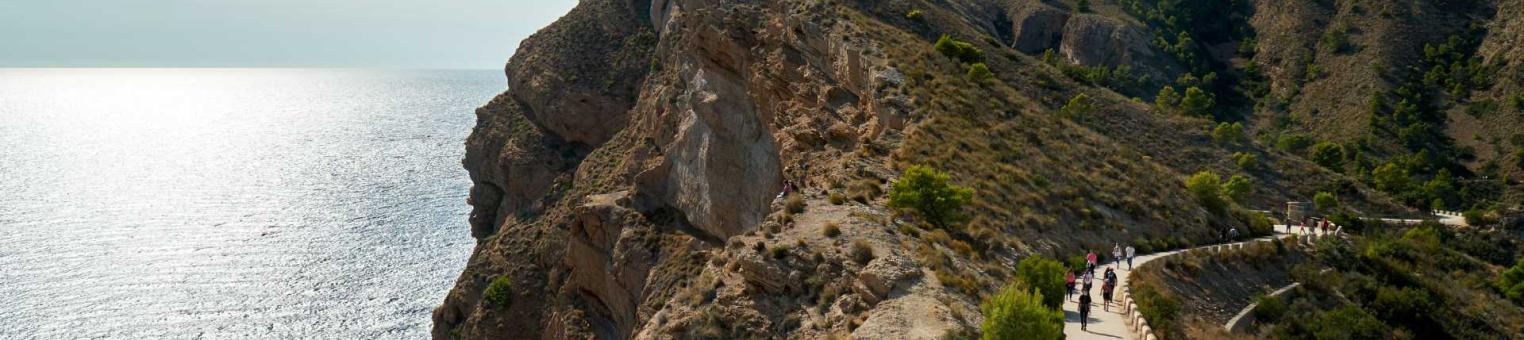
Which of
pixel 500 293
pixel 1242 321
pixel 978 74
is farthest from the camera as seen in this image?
pixel 500 293

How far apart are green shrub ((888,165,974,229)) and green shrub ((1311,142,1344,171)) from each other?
56.9 m

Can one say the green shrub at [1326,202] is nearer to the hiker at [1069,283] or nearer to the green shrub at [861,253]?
the hiker at [1069,283]

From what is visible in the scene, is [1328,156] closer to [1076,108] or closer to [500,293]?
[1076,108]

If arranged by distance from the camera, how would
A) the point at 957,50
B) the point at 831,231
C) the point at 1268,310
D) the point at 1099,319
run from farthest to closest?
the point at 957,50 < the point at 1268,310 < the point at 831,231 < the point at 1099,319

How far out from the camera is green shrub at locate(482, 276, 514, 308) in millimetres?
57031

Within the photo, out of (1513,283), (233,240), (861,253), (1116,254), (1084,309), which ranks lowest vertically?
(233,240)

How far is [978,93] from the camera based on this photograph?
5269cm

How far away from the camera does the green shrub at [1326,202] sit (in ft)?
178

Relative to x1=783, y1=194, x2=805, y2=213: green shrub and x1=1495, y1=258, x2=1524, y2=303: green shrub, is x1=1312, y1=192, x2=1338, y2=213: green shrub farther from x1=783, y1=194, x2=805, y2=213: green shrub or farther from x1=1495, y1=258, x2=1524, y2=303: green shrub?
x1=783, y1=194, x2=805, y2=213: green shrub

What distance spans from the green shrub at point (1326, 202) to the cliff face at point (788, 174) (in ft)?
11.0

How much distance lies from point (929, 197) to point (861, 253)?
5222mm

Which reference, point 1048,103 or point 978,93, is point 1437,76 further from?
point 978,93

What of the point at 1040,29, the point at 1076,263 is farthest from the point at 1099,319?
the point at 1040,29

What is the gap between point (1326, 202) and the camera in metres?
54.4
